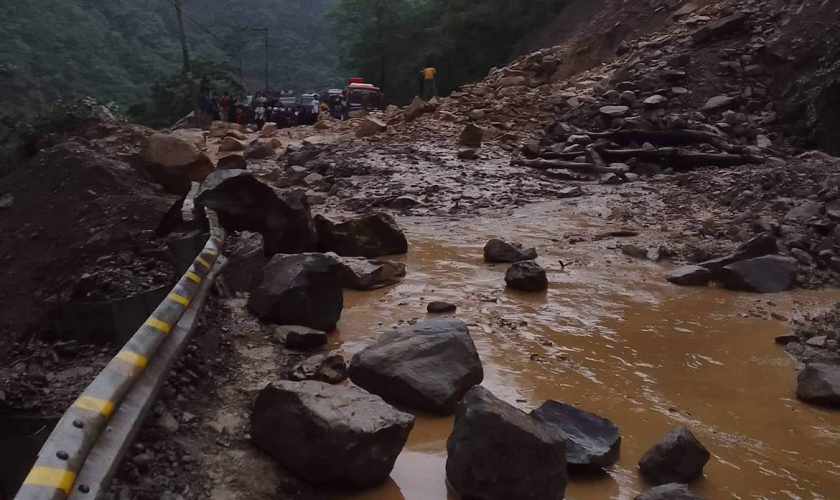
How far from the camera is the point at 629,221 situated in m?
7.36

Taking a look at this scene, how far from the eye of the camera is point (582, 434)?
2590 millimetres

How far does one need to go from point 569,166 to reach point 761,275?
18.2 feet

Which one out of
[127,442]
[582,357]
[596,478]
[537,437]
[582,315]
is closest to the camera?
[127,442]

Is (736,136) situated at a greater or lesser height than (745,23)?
lesser

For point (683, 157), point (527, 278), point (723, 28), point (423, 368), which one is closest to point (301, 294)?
point (423, 368)

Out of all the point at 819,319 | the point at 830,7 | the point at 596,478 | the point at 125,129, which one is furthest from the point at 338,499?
the point at 830,7

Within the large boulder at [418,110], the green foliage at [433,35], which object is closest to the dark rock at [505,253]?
the large boulder at [418,110]

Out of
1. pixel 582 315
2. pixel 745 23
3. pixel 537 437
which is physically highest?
pixel 745 23

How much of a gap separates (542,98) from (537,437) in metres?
12.7

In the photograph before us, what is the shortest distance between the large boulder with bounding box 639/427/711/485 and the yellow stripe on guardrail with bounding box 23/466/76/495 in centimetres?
186

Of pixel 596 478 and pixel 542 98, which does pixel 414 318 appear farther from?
pixel 542 98

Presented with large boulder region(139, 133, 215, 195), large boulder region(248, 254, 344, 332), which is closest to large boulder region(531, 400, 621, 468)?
large boulder region(248, 254, 344, 332)

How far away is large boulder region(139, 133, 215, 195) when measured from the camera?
17.3 feet

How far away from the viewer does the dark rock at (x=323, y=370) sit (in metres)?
3.15
